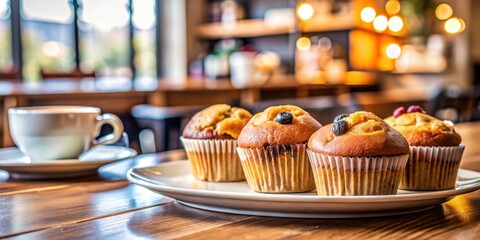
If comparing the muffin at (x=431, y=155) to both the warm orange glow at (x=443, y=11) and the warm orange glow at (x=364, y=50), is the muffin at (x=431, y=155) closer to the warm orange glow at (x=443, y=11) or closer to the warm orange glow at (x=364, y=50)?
the warm orange glow at (x=364, y=50)

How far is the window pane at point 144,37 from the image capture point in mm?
7383

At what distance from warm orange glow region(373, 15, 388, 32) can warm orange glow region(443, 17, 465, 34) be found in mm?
731

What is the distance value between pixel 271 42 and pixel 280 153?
22.6 ft

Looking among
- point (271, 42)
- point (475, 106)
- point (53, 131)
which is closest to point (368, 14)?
point (271, 42)

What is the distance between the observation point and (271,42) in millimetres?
7625

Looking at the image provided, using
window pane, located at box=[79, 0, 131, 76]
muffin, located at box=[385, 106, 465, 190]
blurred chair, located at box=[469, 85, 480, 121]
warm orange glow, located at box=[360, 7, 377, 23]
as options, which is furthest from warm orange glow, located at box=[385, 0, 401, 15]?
muffin, located at box=[385, 106, 465, 190]

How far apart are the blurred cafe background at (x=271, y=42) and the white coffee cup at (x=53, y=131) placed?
160 inches

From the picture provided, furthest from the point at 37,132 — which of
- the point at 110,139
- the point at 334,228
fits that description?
the point at 334,228

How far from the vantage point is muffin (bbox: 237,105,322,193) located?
0.83 metres

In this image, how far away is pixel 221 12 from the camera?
7863 mm

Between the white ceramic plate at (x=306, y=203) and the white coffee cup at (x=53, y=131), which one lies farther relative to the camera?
the white coffee cup at (x=53, y=131)

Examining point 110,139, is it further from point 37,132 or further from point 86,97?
point 86,97

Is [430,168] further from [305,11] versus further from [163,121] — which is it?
[305,11]

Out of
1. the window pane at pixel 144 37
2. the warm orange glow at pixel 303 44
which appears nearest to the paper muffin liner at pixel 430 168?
the warm orange glow at pixel 303 44
